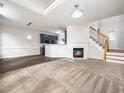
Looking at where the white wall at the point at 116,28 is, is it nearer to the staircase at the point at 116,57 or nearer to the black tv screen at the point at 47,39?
the staircase at the point at 116,57

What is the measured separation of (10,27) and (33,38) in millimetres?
2164

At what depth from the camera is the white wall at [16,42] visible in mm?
5470

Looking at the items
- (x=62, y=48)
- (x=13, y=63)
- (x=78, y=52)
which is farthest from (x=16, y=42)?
(x=78, y=52)

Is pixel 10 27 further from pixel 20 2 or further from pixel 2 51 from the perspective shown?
pixel 20 2

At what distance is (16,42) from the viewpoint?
615 centimetres

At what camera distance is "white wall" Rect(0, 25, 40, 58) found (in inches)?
215

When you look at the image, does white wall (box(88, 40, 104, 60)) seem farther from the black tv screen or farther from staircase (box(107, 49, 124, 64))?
the black tv screen

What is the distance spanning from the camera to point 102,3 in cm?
285

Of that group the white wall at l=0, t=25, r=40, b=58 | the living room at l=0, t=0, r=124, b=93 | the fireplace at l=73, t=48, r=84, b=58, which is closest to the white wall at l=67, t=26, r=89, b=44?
the living room at l=0, t=0, r=124, b=93

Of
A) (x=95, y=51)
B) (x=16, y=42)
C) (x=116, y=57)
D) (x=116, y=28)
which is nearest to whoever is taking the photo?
(x=116, y=57)

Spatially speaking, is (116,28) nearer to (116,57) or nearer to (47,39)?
(116,57)

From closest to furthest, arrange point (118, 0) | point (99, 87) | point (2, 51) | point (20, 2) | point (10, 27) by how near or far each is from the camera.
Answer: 1. point (99, 87)
2. point (118, 0)
3. point (20, 2)
4. point (2, 51)
5. point (10, 27)

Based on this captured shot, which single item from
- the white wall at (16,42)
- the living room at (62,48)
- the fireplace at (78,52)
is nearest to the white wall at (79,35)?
the living room at (62,48)

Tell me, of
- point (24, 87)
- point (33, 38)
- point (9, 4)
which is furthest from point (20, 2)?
point (33, 38)
